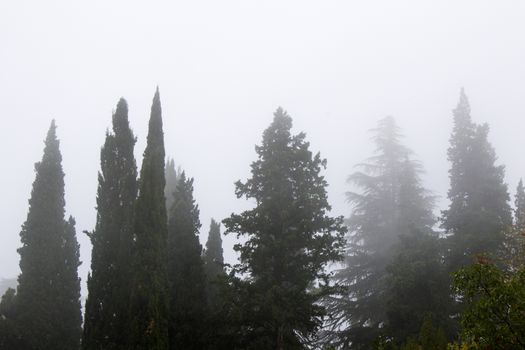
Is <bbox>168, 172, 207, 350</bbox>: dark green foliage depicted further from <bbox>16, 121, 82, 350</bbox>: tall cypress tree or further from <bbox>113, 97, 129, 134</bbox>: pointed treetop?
<bbox>16, 121, 82, 350</bbox>: tall cypress tree

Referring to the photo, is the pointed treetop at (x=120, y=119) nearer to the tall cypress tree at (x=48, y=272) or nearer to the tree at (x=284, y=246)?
the tall cypress tree at (x=48, y=272)

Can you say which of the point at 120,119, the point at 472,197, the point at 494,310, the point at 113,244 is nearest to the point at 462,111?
the point at 472,197

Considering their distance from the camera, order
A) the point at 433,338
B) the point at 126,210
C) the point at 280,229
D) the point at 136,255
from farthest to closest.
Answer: the point at 126,210 → the point at 136,255 → the point at 280,229 → the point at 433,338

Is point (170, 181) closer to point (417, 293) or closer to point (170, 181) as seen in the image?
point (170, 181)

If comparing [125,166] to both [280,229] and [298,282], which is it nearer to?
[280,229]

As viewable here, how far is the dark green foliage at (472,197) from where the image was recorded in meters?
22.9

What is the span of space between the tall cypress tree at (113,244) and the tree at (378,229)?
47.1ft

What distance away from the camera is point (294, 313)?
17703mm

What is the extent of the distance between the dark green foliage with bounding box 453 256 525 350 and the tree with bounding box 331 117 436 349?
575 inches

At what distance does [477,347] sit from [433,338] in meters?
6.33

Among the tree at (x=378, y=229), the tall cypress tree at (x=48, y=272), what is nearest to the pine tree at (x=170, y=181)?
the tall cypress tree at (x=48, y=272)

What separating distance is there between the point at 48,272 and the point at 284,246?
1952 cm

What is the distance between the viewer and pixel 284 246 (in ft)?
60.7

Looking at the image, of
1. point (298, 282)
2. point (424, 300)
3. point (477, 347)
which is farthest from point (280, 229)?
point (477, 347)
